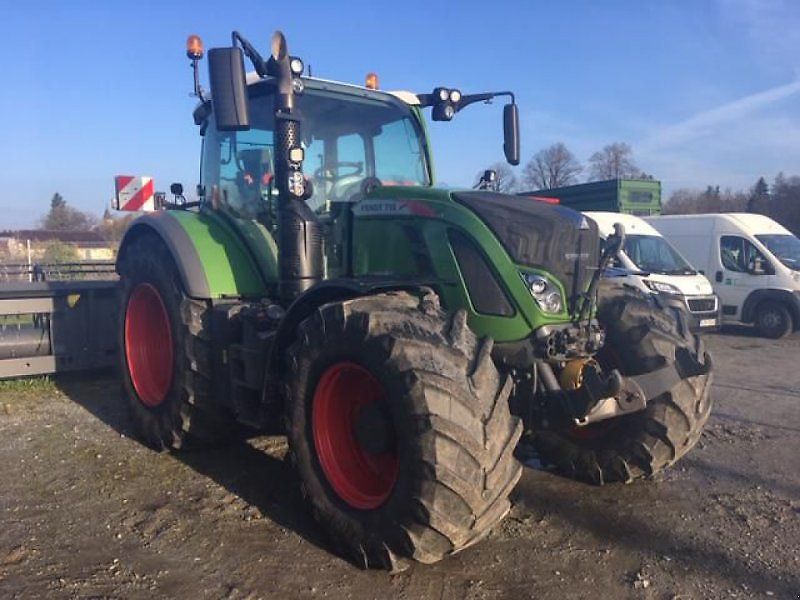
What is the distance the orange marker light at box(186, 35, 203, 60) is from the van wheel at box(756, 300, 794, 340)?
11.8m

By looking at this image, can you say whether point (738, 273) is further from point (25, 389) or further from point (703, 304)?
point (25, 389)

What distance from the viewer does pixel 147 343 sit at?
6219mm

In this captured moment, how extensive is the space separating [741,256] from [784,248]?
2.59 feet

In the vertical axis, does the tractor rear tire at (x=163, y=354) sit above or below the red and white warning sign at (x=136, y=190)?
below

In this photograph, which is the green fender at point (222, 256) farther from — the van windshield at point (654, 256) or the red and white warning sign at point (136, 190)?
the van windshield at point (654, 256)

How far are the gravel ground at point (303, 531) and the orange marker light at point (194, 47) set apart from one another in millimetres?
3138

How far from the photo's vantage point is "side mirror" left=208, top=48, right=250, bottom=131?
432 centimetres

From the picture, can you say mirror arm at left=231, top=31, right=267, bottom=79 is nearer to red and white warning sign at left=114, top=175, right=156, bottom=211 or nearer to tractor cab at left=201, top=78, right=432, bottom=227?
tractor cab at left=201, top=78, right=432, bottom=227

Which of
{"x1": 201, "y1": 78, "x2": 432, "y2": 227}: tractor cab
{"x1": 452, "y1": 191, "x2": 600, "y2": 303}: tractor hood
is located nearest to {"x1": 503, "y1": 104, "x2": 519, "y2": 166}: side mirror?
{"x1": 201, "y1": 78, "x2": 432, "y2": 227}: tractor cab

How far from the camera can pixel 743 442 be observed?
6.19 meters

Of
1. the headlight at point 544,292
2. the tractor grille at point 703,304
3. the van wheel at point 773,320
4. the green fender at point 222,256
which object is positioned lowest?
the van wheel at point 773,320

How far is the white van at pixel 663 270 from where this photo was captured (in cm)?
1264

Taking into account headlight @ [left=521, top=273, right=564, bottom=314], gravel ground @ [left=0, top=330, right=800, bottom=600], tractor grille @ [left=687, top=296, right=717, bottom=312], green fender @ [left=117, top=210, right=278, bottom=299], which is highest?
green fender @ [left=117, top=210, right=278, bottom=299]

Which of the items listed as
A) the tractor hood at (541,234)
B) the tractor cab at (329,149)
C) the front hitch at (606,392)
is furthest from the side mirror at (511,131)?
the front hitch at (606,392)
